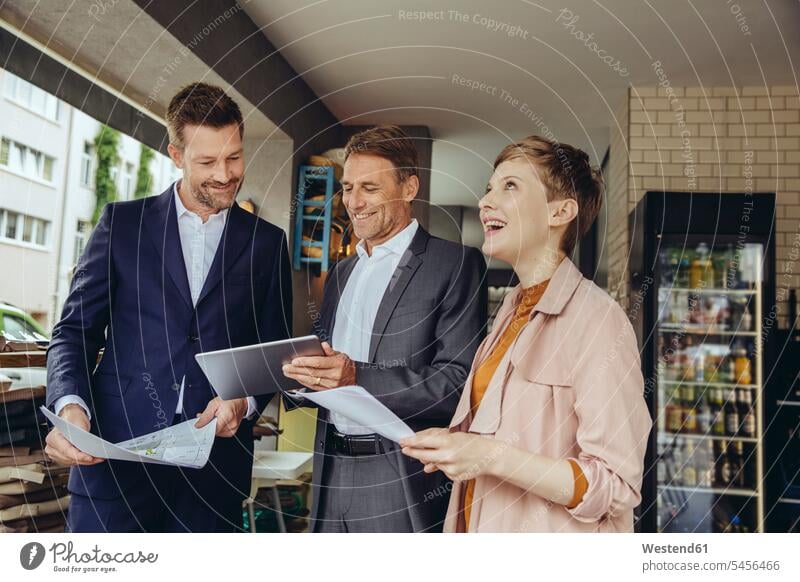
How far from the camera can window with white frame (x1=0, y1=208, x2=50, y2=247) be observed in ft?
6.86

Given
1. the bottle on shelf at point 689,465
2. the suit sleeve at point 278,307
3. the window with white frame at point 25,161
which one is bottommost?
the bottle on shelf at point 689,465

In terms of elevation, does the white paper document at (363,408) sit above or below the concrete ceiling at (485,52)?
below

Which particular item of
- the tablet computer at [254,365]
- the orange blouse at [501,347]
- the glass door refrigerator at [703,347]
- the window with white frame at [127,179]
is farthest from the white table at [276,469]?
the glass door refrigerator at [703,347]

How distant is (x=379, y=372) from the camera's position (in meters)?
1.78

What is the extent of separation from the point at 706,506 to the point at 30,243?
3475mm

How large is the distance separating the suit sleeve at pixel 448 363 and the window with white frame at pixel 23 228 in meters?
1.12

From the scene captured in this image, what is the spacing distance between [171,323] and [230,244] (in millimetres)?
248

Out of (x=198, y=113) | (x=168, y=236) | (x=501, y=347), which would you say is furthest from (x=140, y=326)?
(x=501, y=347)

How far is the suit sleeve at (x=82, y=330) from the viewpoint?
5.88ft

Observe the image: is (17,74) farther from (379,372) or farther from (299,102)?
(379,372)

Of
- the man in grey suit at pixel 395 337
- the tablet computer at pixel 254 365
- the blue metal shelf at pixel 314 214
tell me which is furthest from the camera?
the blue metal shelf at pixel 314 214

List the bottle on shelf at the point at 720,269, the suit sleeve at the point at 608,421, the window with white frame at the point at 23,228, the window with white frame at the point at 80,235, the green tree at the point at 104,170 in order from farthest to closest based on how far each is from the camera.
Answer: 1. the bottle on shelf at the point at 720,269
2. the green tree at the point at 104,170
3. the window with white frame at the point at 80,235
4. the window with white frame at the point at 23,228
5. the suit sleeve at the point at 608,421

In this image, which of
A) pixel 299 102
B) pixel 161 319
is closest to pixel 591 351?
pixel 161 319

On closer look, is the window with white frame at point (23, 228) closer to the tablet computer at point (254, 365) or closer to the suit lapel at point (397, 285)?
the tablet computer at point (254, 365)
